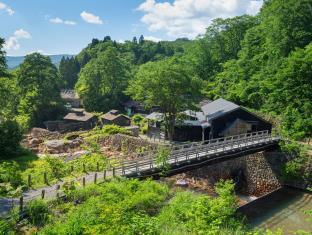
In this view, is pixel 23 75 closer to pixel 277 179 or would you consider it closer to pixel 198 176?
pixel 198 176

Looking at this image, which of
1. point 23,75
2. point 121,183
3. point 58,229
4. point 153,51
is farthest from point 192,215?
point 153,51

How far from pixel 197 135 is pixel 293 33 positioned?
794 inches

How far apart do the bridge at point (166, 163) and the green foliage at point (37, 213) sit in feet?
4.41

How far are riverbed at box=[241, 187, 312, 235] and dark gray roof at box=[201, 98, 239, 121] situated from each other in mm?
11337

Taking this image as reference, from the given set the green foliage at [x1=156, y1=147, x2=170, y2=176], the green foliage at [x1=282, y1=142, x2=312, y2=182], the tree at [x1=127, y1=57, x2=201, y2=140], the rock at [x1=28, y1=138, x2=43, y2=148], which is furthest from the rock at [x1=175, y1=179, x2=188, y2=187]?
the rock at [x1=28, y1=138, x2=43, y2=148]

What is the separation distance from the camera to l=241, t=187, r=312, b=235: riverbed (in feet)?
75.8

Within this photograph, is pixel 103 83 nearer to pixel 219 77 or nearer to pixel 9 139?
pixel 219 77

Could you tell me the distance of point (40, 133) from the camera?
53.2 meters

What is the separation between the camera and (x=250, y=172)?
33.4 metres

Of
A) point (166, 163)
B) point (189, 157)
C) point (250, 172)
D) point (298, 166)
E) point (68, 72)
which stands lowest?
point (250, 172)

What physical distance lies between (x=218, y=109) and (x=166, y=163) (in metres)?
19.2

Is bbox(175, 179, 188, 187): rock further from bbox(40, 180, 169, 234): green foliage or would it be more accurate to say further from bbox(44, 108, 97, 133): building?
bbox(44, 108, 97, 133): building

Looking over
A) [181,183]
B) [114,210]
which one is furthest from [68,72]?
[114,210]

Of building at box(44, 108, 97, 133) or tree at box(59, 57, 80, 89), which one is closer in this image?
building at box(44, 108, 97, 133)
